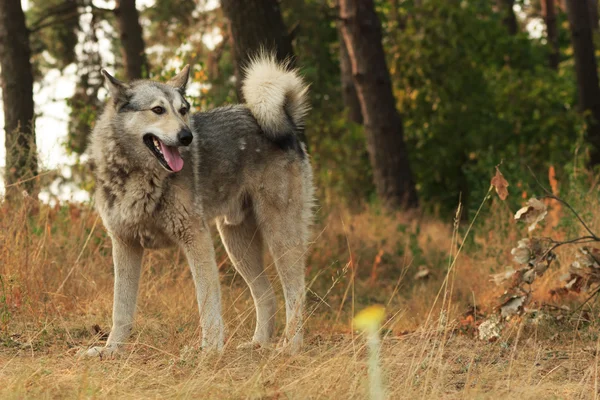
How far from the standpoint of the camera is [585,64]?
1602 cm

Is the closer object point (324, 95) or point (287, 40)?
point (287, 40)

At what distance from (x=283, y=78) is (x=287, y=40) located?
3154mm

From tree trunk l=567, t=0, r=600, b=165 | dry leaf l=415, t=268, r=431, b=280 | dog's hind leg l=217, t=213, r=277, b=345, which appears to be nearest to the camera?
dog's hind leg l=217, t=213, r=277, b=345

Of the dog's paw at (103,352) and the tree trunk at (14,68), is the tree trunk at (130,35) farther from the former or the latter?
the dog's paw at (103,352)

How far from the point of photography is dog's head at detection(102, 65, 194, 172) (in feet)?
17.9

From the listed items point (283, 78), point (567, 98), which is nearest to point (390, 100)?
point (567, 98)

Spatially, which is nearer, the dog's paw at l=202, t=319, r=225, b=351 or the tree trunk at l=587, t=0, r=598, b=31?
the dog's paw at l=202, t=319, r=225, b=351

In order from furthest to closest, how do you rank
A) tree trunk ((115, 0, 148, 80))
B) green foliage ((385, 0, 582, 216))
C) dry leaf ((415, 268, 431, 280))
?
green foliage ((385, 0, 582, 216))
tree trunk ((115, 0, 148, 80))
dry leaf ((415, 268, 431, 280))

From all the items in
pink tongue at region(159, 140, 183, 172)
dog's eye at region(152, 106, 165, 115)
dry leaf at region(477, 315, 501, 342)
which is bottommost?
dry leaf at region(477, 315, 501, 342)

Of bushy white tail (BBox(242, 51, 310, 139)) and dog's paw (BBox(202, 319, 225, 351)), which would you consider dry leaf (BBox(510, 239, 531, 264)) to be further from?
dog's paw (BBox(202, 319, 225, 351))

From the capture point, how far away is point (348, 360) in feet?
15.1

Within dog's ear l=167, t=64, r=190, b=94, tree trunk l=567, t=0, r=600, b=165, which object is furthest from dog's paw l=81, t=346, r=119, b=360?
tree trunk l=567, t=0, r=600, b=165

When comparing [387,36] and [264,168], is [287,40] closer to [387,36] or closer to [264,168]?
[264,168]

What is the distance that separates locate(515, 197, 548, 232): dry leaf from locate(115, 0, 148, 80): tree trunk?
942 centimetres
